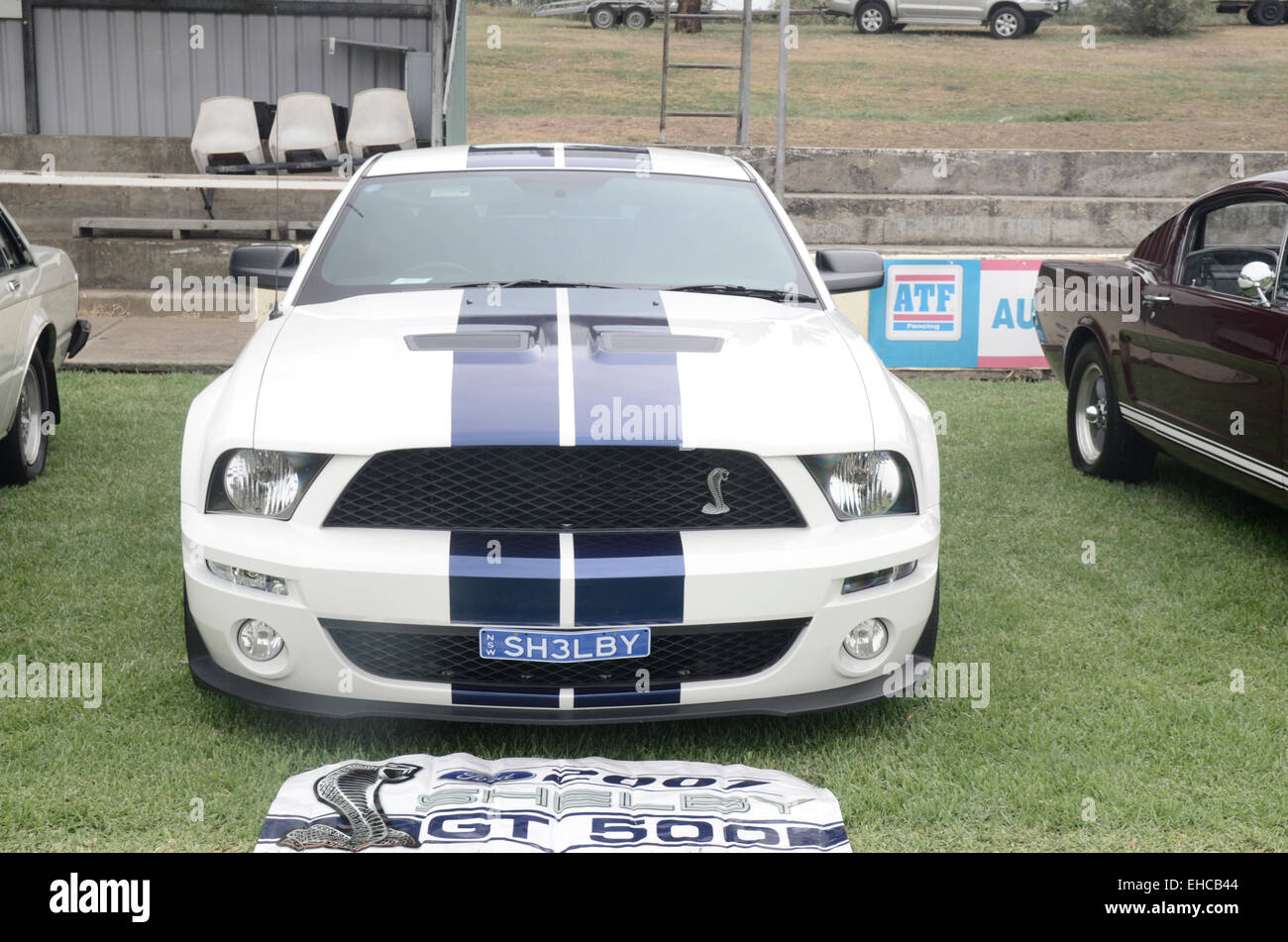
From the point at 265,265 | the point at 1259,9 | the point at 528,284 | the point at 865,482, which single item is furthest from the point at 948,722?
the point at 1259,9

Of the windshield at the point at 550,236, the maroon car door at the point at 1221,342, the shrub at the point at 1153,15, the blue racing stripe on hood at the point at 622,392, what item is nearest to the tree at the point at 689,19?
the shrub at the point at 1153,15

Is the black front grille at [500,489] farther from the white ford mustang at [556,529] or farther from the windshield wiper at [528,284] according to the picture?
the windshield wiper at [528,284]

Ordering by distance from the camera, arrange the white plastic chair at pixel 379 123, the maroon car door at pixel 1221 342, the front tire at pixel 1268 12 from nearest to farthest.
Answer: the maroon car door at pixel 1221 342
the white plastic chair at pixel 379 123
the front tire at pixel 1268 12

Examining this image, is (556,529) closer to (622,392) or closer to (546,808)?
(622,392)

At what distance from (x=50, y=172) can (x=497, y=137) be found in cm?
615

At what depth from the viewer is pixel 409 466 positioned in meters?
3.40

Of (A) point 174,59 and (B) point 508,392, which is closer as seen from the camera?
(B) point 508,392

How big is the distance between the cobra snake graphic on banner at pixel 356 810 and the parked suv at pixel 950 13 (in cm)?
2786

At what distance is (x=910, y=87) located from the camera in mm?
23656

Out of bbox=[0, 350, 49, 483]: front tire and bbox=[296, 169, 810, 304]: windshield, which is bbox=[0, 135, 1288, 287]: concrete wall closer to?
bbox=[0, 350, 49, 483]: front tire

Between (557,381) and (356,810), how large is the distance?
3.84 ft

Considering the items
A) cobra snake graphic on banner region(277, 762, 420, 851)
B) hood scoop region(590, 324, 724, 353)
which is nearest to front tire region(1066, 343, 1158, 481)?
hood scoop region(590, 324, 724, 353)

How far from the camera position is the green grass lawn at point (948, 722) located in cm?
329

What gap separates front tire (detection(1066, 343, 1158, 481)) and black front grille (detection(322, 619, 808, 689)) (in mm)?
3911
